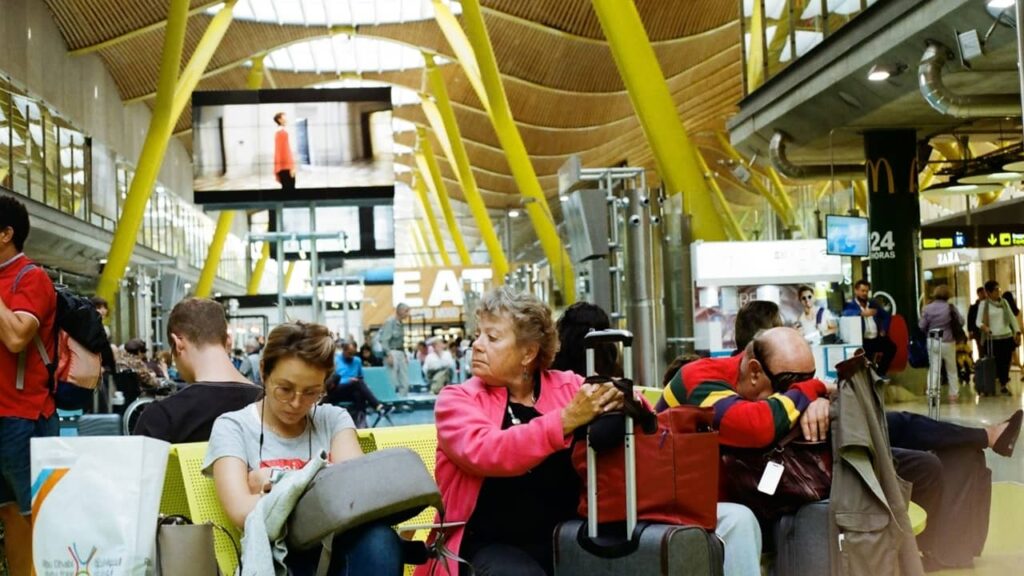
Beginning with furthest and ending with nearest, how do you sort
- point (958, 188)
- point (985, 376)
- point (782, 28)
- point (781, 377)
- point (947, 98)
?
1. point (958, 188)
2. point (782, 28)
3. point (985, 376)
4. point (947, 98)
5. point (781, 377)

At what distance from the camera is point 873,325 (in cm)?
1582

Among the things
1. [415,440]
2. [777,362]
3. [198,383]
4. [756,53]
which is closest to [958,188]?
[756,53]

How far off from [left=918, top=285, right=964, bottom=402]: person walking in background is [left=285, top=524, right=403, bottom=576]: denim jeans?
15761 millimetres

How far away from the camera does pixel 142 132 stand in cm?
4241

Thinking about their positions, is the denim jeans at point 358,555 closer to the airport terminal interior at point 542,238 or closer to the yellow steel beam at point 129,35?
the airport terminal interior at point 542,238

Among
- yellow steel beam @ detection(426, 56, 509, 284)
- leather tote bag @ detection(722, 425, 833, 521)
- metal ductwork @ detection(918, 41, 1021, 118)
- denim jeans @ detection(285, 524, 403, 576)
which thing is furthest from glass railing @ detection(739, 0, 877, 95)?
yellow steel beam @ detection(426, 56, 509, 284)

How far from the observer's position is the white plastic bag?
3396 millimetres

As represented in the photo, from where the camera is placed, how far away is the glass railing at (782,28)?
637 inches

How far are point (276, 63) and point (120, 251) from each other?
2045cm

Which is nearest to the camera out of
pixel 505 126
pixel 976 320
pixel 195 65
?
pixel 976 320

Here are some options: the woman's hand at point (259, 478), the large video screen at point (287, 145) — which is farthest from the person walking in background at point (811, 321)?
the large video screen at point (287, 145)

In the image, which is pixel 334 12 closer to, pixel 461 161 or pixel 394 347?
pixel 461 161

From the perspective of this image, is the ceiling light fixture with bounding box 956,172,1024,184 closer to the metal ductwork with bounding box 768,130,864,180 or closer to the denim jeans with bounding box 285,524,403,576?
the metal ductwork with bounding box 768,130,864,180

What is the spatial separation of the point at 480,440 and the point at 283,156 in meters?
23.0
